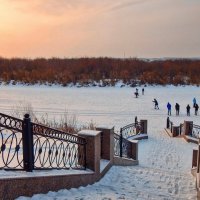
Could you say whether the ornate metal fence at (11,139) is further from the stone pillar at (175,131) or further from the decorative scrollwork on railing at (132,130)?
the stone pillar at (175,131)

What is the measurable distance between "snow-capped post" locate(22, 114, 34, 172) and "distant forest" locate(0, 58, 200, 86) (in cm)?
5306

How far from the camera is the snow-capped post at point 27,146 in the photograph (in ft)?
16.5

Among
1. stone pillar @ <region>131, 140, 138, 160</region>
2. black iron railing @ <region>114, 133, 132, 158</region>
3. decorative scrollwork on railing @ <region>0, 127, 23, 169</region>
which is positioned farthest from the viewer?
stone pillar @ <region>131, 140, 138, 160</region>

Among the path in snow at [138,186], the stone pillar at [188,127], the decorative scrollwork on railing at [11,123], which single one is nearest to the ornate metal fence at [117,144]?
the path in snow at [138,186]

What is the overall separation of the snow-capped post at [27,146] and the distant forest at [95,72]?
53063 mm

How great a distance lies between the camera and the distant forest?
61719 millimetres

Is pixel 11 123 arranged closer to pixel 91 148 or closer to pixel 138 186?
pixel 91 148

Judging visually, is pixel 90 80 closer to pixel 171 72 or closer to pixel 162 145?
pixel 171 72

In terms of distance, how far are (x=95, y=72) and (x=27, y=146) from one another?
65.4 metres

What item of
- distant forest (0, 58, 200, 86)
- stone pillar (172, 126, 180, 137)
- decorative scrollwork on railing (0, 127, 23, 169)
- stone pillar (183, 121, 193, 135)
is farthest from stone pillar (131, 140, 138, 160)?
distant forest (0, 58, 200, 86)

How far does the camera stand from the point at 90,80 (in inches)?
2485

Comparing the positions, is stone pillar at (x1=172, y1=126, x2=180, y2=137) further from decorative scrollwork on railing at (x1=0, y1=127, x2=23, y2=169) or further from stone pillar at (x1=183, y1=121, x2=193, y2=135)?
decorative scrollwork on railing at (x1=0, y1=127, x2=23, y2=169)

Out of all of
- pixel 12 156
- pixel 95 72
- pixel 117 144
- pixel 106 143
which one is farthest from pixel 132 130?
pixel 95 72

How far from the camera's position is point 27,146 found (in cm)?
512
